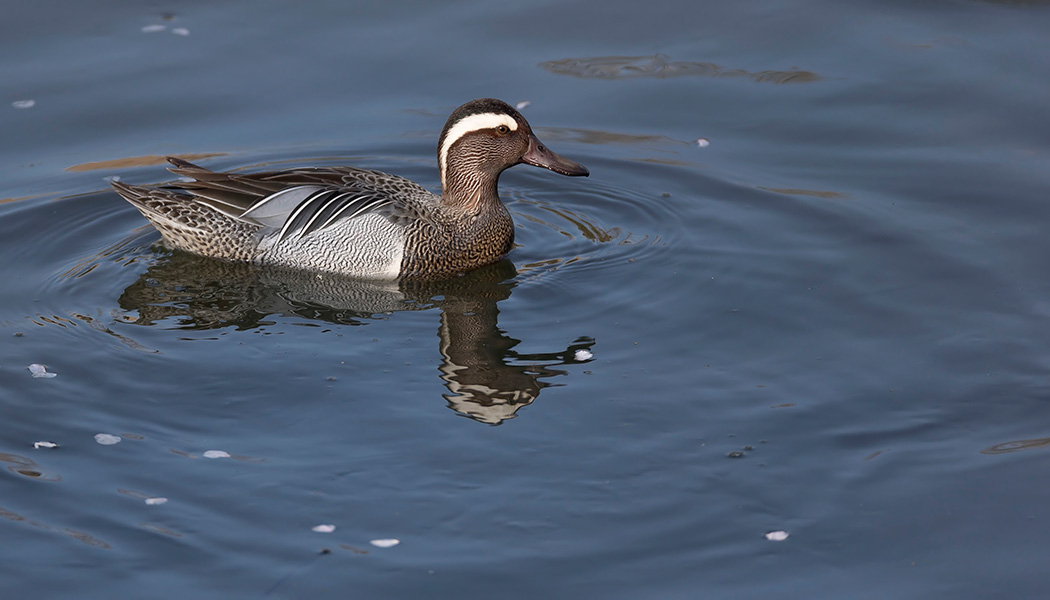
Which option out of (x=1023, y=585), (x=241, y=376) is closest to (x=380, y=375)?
(x=241, y=376)

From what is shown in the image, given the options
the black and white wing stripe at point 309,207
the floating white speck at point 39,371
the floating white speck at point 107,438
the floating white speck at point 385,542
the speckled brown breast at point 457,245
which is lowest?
the floating white speck at point 385,542

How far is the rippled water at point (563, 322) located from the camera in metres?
5.72

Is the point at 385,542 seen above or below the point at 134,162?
below

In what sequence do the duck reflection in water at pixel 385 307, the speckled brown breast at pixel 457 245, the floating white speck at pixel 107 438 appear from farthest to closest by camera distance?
the speckled brown breast at pixel 457 245, the duck reflection in water at pixel 385 307, the floating white speck at pixel 107 438

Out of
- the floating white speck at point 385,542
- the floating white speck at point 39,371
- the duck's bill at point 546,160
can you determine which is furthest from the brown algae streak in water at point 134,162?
the floating white speck at point 385,542

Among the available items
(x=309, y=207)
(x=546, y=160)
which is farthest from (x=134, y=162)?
(x=546, y=160)

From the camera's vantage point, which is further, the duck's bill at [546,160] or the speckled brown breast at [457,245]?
the duck's bill at [546,160]

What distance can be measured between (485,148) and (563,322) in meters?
1.77

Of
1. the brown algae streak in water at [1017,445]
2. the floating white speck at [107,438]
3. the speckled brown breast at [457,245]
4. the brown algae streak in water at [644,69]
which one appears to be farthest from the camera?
the brown algae streak in water at [644,69]

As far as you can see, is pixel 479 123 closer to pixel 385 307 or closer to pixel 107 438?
pixel 385 307

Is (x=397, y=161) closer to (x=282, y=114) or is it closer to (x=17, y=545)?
(x=282, y=114)

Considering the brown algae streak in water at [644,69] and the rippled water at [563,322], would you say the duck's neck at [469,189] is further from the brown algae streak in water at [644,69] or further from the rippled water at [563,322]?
the brown algae streak in water at [644,69]

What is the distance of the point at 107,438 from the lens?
21.5 feet

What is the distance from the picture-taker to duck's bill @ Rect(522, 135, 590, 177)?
29.9 ft
